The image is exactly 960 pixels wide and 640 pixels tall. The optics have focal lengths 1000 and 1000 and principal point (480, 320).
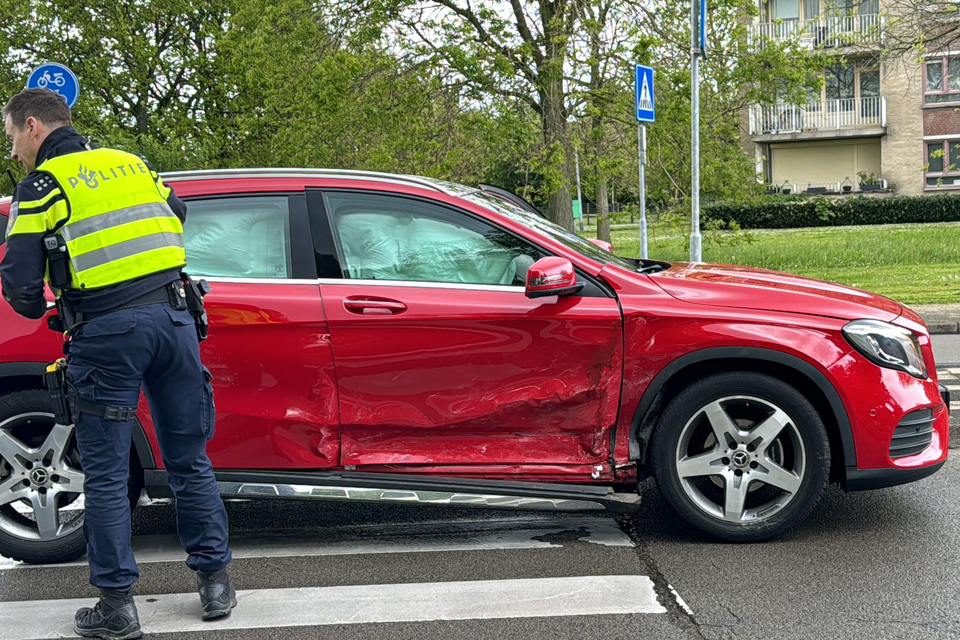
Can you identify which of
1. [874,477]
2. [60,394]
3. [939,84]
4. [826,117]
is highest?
[939,84]

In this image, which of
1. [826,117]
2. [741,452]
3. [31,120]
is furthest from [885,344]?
[826,117]

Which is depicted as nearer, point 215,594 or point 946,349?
point 215,594

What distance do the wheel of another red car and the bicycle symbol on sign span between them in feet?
24.3

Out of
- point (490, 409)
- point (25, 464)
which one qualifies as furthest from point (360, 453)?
point (25, 464)

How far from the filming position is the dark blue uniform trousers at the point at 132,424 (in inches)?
137

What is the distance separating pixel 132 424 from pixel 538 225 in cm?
212

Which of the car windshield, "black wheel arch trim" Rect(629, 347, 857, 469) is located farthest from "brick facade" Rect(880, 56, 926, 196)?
"black wheel arch trim" Rect(629, 347, 857, 469)

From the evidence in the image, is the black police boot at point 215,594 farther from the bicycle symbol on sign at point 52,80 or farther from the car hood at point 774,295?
the bicycle symbol on sign at point 52,80

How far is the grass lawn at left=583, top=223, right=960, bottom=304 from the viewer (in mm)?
13868

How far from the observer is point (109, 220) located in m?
3.47

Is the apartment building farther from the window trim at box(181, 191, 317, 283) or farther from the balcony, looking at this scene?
the window trim at box(181, 191, 317, 283)

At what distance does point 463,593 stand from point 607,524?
1059 millimetres

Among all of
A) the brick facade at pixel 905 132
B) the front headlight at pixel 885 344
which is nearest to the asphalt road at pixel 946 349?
the front headlight at pixel 885 344

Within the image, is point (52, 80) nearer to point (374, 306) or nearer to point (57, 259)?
point (374, 306)
